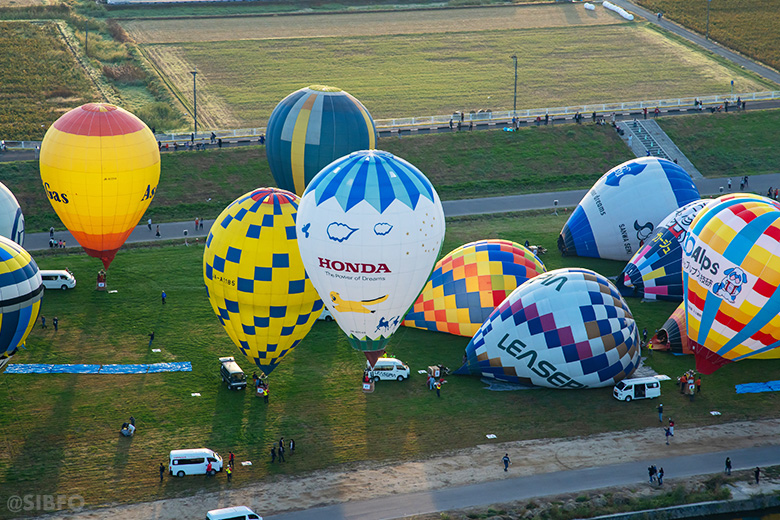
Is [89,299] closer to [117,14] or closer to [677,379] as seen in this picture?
[677,379]

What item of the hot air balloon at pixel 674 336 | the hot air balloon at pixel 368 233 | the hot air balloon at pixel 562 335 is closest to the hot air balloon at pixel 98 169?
the hot air balloon at pixel 368 233

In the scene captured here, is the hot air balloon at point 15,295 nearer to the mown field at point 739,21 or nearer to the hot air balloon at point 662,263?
the hot air balloon at point 662,263

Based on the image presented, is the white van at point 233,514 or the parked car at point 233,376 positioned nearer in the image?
the white van at point 233,514

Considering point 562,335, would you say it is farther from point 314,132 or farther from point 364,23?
point 364,23

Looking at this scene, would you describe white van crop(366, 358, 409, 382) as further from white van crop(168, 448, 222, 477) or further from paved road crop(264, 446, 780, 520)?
white van crop(168, 448, 222, 477)

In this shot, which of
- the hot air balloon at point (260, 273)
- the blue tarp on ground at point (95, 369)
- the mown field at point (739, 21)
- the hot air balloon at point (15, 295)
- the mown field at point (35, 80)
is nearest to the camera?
the hot air balloon at point (15, 295)

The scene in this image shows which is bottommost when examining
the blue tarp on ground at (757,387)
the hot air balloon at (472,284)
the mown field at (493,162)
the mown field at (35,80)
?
the blue tarp on ground at (757,387)

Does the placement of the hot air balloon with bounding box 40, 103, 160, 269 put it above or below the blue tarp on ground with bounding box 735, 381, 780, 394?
above

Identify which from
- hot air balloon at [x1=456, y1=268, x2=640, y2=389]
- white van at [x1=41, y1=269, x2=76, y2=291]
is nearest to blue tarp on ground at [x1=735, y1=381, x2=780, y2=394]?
hot air balloon at [x1=456, y1=268, x2=640, y2=389]
